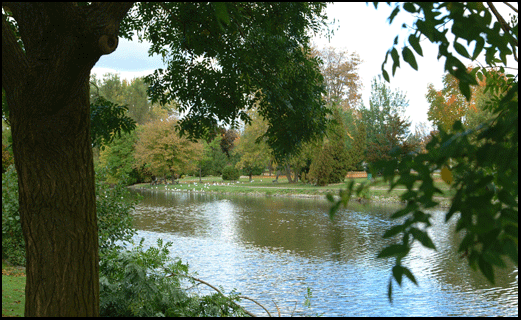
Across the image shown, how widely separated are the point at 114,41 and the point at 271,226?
→ 14919 mm

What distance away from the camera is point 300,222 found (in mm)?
18219

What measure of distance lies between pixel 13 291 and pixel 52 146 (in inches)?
196

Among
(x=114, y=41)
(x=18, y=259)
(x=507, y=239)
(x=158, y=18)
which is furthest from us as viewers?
(x=18, y=259)

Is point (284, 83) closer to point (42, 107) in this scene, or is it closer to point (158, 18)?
point (158, 18)

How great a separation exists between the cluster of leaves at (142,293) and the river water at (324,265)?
2.17 meters

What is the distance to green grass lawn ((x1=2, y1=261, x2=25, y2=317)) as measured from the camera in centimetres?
568

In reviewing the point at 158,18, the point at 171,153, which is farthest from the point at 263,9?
the point at 171,153

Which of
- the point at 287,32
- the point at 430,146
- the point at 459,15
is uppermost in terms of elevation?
the point at 287,32

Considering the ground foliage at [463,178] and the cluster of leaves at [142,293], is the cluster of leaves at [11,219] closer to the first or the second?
the cluster of leaves at [142,293]

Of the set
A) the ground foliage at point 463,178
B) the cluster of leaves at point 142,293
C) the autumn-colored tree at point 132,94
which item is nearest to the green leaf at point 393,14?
the ground foliage at point 463,178

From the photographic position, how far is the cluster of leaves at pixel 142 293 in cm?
480

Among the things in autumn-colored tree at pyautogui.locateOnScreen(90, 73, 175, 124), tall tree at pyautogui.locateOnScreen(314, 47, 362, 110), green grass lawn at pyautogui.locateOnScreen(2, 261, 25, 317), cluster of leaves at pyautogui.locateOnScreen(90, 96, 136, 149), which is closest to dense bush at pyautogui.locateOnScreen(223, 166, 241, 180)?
tall tree at pyautogui.locateOnScreen(314, 47, 362, 110)

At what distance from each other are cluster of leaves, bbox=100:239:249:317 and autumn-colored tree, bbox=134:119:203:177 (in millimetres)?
34578

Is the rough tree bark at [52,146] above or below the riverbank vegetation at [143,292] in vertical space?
above
